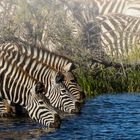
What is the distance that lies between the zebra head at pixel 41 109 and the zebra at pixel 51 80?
2033 millimetres

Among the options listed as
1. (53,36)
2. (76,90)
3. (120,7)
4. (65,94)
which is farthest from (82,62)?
(120,7)

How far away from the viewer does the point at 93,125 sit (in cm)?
1877

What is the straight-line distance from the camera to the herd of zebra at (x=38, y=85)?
17.7 metres

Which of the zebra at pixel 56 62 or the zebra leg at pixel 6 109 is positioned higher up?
the zebra at pixel 56 62

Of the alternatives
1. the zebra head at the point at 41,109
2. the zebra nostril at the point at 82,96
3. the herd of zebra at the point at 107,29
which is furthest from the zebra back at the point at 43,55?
the zebra head at the point at 41,109

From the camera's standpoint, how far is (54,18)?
29.0 meters

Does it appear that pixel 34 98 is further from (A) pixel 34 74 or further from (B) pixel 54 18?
(B) pixel 54 18

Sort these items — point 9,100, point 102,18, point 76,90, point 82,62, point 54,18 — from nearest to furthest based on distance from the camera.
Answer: point 9,100
point 76,90
point 82,62
point 54,18
point 102,18

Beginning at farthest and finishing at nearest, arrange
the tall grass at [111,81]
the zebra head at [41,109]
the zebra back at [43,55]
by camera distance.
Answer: the tall grass at [111,81] < the zebra back at [43,55] < the zebra head at [41,109]

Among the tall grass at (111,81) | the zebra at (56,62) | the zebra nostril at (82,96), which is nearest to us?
the zebra at (56,62)

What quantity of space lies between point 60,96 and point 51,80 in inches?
24.9

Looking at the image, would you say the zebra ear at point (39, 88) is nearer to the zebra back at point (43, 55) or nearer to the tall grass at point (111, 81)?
the zebra back at point (43, 55)

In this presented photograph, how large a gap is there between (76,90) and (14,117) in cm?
329

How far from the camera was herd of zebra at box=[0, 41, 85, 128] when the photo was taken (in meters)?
17.7
